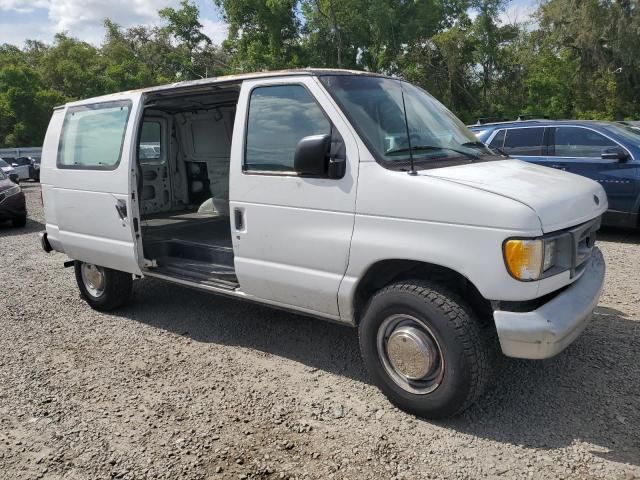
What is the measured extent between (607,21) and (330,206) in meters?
32.1

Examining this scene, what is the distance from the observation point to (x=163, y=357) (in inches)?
179

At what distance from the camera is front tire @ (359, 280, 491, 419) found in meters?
3.13

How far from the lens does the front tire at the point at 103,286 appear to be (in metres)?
5.50

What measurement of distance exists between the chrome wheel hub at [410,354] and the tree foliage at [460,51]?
30837 mm

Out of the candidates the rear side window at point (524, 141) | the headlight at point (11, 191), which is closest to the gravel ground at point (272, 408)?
the rear side window at point (524, 141)

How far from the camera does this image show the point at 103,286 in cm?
556

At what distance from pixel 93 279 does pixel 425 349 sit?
151 inches

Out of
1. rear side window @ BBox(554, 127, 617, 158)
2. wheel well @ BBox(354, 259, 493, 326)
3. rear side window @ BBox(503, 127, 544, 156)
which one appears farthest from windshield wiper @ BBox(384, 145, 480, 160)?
rear side window @ BBox(503, 127, 544, 156)

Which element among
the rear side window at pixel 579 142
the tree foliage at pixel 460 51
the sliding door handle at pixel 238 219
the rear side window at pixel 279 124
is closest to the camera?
the rear side window at pixel 279 124

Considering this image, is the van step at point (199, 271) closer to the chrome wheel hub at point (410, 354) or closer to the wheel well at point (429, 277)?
the wheel well at point (429, 277)

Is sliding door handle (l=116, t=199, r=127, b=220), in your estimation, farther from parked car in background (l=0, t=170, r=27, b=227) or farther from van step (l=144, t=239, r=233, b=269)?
parked car in background (l=0, t=170, r=27, b=227)

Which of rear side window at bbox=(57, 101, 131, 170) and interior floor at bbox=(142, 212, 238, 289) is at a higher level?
rear side window at bbox=(57, 101, 131, 170)

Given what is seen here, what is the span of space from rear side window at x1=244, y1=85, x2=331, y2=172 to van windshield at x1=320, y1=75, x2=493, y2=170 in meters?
0.20

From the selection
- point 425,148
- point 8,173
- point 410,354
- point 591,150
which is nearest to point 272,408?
point 410,354
